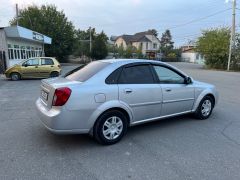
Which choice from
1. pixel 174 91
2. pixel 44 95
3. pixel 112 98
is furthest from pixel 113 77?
pixel 174 91

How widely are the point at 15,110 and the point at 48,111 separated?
3460 mm

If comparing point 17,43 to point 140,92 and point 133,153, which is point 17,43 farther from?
point 133,153

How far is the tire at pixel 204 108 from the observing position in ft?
19.8

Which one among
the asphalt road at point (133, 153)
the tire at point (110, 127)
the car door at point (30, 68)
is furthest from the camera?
the car door at point (30, 68)

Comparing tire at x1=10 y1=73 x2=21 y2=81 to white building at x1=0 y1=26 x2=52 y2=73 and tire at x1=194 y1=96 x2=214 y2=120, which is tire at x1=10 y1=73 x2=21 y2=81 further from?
tire at x1=194 y1=96 x2=214 y2=120

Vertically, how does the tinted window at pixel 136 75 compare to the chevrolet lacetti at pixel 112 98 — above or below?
above

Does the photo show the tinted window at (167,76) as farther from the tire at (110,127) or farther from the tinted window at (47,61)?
the tinted window at (47,61)

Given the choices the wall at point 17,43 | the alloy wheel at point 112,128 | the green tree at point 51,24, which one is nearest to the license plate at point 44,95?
the alloy wheel at point 112,128

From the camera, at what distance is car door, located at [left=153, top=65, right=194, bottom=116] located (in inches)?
205

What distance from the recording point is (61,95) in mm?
4090

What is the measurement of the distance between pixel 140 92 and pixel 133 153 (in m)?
1.23

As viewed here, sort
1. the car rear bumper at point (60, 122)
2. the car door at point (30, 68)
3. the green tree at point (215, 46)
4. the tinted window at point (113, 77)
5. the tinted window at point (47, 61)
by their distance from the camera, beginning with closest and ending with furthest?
the car rear bumper at point (60, 122)
the tinted window at point (113, 77)
the car door at point (30, 68)
the tinted window at point (47, 61)
the green tree at point (215, 46)

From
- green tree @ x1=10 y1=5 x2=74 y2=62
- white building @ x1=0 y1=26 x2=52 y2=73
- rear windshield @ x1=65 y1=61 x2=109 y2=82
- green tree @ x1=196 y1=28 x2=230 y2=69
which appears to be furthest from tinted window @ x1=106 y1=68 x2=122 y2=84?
green tree @ x1=10 y1=5 x2=74 y2=62

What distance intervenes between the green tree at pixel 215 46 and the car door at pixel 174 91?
2912 cm
